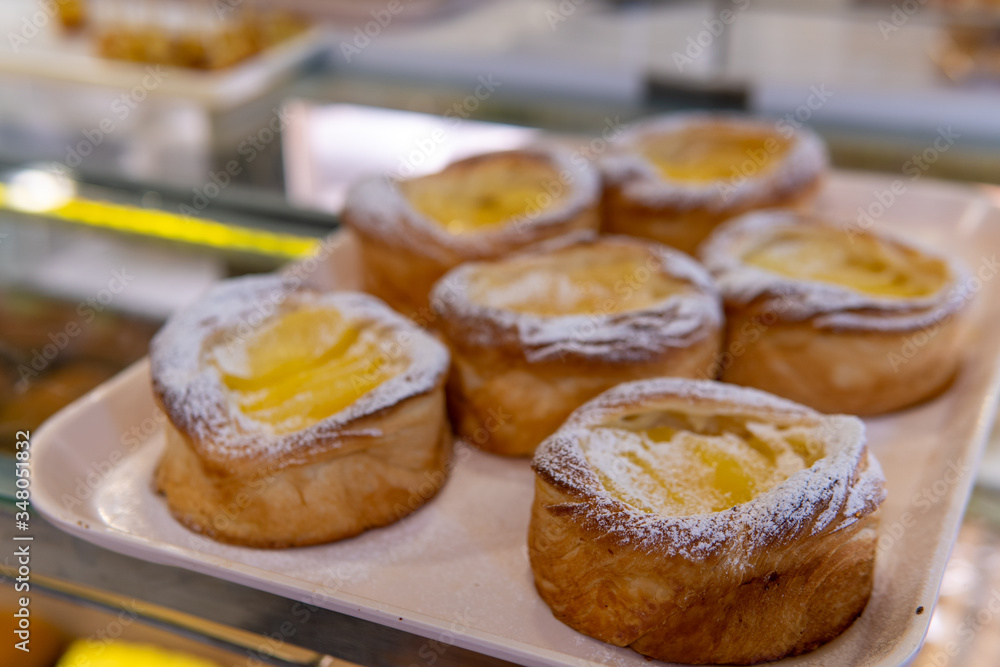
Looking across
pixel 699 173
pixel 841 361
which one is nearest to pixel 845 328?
pixel 841 361

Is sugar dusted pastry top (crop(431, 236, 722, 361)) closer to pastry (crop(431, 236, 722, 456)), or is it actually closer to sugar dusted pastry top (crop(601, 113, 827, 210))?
pastry (crop(431, 236, 722, 456))

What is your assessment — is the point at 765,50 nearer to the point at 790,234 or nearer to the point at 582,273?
the point at 790,234

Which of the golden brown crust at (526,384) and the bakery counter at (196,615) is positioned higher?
the golden brown crust at (526,384)

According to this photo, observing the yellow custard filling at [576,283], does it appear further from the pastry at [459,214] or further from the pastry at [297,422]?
the pastry at [297,422]

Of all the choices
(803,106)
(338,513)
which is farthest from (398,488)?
(803,106)

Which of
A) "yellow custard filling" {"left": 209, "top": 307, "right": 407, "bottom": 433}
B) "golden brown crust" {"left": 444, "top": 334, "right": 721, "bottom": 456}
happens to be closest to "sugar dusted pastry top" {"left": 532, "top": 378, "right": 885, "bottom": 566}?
"golden brown crust" {"left": 444, "top": 334, "right": 721, "bottom": 456}

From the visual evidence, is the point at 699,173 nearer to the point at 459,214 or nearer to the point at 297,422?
the point at 459,214

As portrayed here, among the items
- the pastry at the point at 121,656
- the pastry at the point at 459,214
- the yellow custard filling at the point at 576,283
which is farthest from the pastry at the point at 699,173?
the pastry at the point at 121,656
